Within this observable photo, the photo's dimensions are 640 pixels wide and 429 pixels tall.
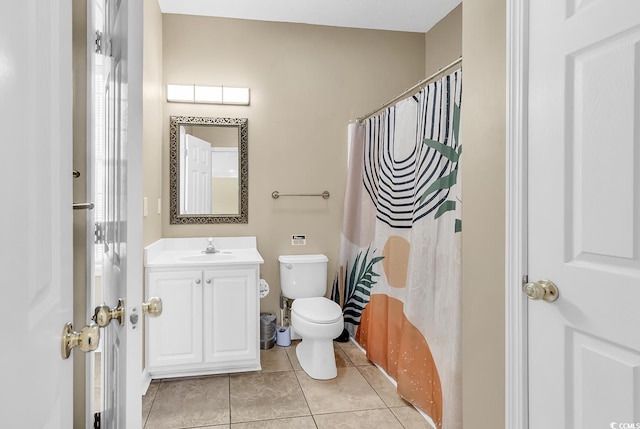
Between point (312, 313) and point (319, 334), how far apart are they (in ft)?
0.51

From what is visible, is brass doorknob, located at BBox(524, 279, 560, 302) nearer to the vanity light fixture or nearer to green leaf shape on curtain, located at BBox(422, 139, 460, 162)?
green leaf shape on curtain, located at BBox(422, 139, 460, 162)

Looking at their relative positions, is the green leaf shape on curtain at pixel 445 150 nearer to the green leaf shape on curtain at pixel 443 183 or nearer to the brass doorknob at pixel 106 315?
the green leaf shape on curtain at pixel 443 183

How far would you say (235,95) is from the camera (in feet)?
10.3

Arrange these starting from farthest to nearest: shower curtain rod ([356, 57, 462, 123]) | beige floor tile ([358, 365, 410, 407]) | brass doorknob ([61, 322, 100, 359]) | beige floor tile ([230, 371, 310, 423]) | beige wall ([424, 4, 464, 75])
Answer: beige wall ([424, 4, 464, 75]) < beige floor tile ([358, 365, 410, 407]) < beige floor tile ([230, 371, 310, 423]) < shower curtain rod ([356, 57, 462, 123]) < brass doorknob ([61, 322, 100, 359])

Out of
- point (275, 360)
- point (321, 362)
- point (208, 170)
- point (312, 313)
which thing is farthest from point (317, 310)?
point (208, 170)

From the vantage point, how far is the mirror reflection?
3.06 metres

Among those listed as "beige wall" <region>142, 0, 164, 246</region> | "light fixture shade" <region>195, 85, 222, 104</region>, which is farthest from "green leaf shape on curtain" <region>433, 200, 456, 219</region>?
"light fixture shade" <region>195, 85, 222, 104</region>

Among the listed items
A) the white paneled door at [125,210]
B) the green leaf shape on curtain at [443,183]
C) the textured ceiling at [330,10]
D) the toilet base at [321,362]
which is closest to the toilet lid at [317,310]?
the toilet base at [321,362]

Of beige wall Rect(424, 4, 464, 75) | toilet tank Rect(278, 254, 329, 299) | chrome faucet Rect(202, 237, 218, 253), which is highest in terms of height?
beige wall Rect(424, 4, 464, 75)

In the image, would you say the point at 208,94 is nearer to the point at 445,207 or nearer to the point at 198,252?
the point at 198,252

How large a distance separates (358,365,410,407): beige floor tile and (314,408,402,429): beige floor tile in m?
0.12
